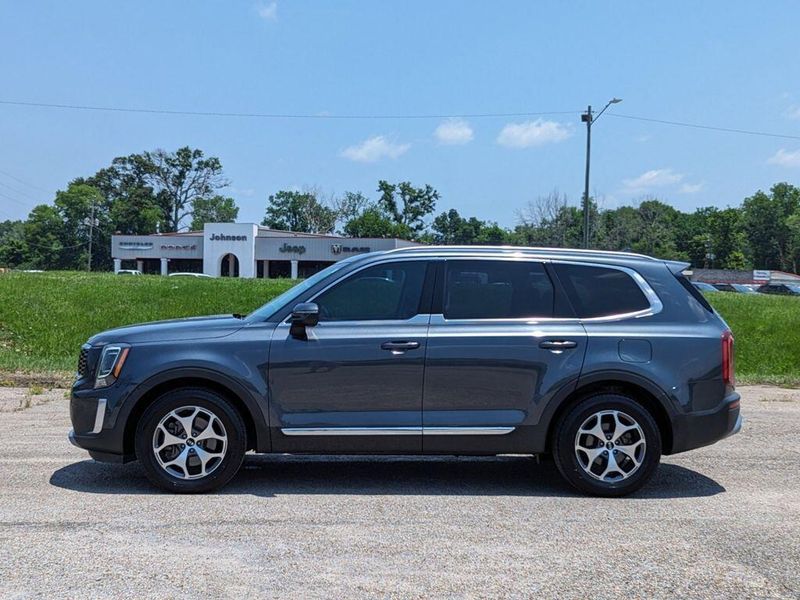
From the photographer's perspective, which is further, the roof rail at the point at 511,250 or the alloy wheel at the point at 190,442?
the roof rail at the point at 511,250

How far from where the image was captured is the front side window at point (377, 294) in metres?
5.72

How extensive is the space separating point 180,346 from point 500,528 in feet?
8.53

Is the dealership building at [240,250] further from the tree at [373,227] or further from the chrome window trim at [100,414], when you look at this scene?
the chrome window trim at [100,414]

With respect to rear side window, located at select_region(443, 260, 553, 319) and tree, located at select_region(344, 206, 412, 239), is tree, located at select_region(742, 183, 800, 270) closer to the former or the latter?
tree, located at select_region(344, 206, 412, 239)

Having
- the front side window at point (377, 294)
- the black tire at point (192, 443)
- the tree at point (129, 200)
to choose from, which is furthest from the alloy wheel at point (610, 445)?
the tree at point (129, 200)

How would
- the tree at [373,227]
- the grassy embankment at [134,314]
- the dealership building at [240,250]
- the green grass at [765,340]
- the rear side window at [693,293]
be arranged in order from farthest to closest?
1. the tree at [373,227]
2. the dealership building at [240,250]
3. the grassy embankment at [134,314]
4. the green grass at [765,340]
5. the rear side window at [693,293]

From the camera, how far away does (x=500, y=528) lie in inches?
192

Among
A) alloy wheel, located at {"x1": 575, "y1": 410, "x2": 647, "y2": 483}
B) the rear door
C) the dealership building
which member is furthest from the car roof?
the dealership building

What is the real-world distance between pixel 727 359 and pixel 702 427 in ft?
1.79

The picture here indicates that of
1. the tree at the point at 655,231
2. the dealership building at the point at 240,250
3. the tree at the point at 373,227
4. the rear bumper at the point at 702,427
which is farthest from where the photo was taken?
the tree at the point at 373,227

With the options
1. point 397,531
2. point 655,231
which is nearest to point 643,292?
point 397,531

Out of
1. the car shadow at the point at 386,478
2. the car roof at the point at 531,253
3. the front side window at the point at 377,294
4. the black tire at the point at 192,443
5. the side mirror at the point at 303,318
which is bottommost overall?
the car shadow at the point at 386,478

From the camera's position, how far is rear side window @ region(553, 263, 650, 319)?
19.1ft

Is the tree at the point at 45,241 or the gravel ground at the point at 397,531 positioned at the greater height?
the tree at the point at 45,241
